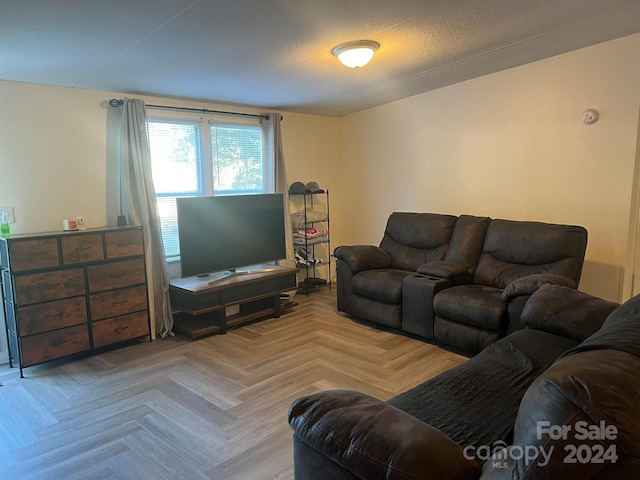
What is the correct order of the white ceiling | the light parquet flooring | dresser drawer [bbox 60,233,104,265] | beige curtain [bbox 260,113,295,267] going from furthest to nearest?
1. beige curtain [bbox 260,113,295,267]
2. dresser drawer [bbox 60,233,104,265]
3. the white ceiling
4. the light parquet flooring

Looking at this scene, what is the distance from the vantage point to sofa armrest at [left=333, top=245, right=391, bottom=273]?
13.7 ft

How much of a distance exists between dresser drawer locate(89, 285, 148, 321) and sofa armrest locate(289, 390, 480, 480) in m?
2.69

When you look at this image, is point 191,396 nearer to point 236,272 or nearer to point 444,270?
point 236,272

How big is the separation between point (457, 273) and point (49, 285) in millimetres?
3373

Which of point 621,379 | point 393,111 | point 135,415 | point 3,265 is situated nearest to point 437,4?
point 621,379

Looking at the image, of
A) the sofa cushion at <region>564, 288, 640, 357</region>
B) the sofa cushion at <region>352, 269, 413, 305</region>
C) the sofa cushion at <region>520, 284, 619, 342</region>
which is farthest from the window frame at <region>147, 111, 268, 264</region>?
the sofa cushion at <region>564, 288, 640, 357</region>

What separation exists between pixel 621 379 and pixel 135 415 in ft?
8.54

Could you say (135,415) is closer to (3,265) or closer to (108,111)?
(3,265)

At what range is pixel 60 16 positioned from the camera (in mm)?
2156

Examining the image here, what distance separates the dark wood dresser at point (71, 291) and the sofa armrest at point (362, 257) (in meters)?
1.94

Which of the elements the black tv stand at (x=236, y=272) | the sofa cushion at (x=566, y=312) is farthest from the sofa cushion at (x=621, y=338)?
the black tv stand at (x=236, y=272)

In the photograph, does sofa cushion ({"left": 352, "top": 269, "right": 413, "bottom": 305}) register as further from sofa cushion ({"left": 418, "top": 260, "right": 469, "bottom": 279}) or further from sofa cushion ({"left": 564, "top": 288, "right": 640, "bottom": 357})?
sofa cushion ({"left": 564, "top": 288, "right": 640, "bottom": 357})

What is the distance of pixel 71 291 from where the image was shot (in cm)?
329

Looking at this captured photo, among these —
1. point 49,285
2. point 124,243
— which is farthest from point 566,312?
point 49,285
